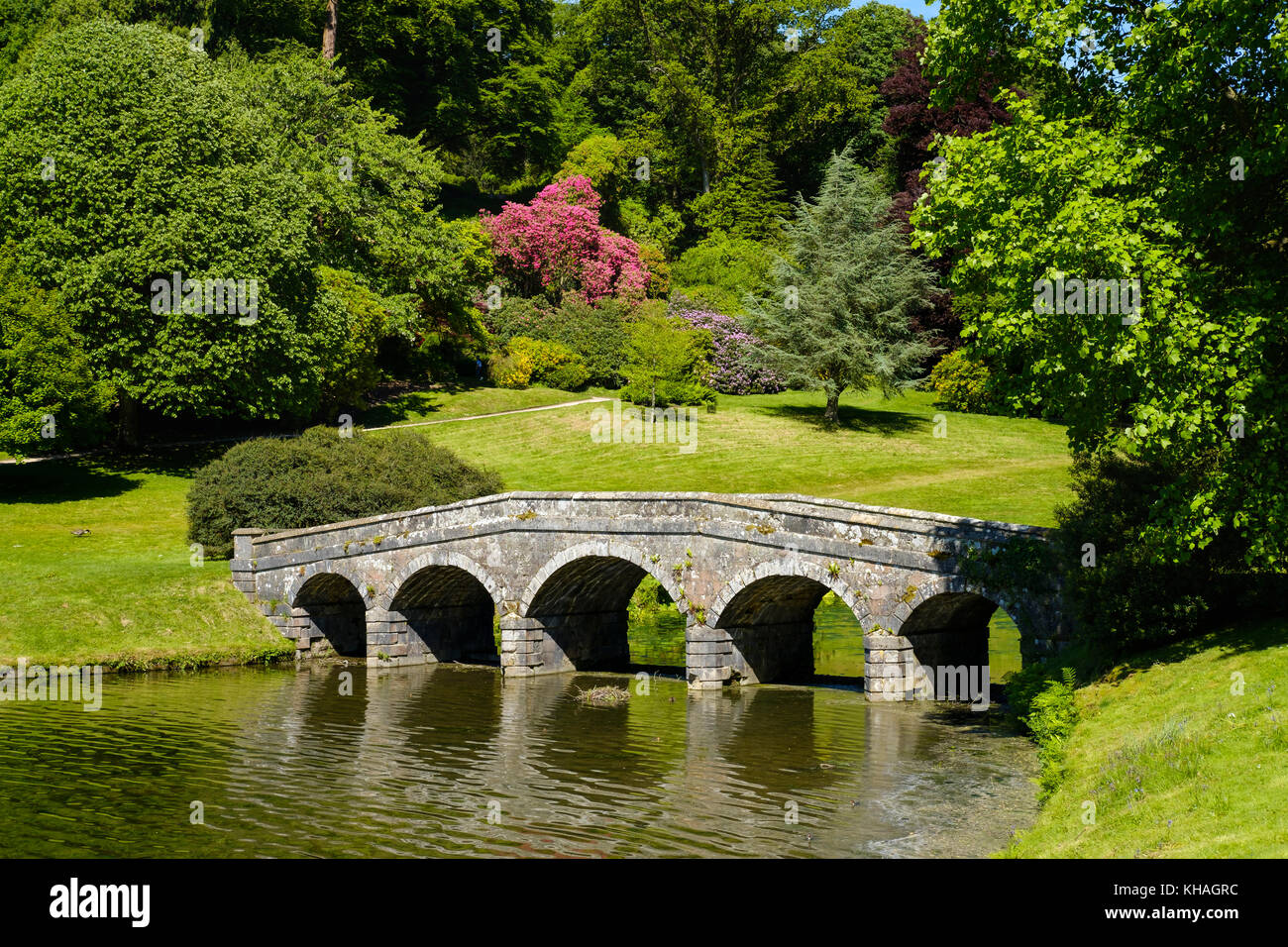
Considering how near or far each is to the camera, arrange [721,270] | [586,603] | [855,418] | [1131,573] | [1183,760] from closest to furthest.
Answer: [1183,760] → [1131,573] → [586,603] → [855,418] → [721,270]

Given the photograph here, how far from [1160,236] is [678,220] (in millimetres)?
62633

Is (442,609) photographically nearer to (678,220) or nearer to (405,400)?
(405,400)

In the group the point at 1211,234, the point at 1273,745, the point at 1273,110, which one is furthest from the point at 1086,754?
the point at 1273,110

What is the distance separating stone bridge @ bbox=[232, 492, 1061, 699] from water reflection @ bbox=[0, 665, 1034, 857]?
6.44ft

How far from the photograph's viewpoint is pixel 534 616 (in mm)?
34750

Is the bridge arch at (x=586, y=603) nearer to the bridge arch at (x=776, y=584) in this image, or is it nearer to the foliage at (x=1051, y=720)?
the bridge arch at (x=776, y=584)

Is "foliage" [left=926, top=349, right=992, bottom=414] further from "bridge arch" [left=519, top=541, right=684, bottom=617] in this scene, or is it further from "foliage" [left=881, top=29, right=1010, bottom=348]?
"bridge arch" [left=519, top=541, right=684, bottom=617]

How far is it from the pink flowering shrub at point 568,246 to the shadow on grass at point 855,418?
14416 mm

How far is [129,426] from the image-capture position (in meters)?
53.5

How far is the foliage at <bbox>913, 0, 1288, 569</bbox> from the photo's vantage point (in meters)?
19.2

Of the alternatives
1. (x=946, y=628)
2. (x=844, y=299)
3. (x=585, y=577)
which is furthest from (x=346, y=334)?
(x=946, y=628)

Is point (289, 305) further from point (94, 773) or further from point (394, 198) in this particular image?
point (94, 773)
